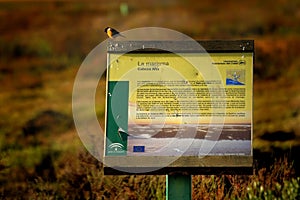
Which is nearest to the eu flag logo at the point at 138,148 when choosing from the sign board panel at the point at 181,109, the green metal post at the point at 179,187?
the sign board panel at the point at 181,109

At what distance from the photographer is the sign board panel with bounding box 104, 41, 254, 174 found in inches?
191

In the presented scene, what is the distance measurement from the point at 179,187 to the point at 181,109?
20.9 inches

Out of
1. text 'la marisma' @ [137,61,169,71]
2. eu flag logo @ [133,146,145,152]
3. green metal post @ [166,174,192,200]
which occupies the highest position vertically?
text 'la marisma' @ [137,61,169,71]

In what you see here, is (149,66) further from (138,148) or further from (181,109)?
(138,148)

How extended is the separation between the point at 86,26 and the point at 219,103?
12.1 meters

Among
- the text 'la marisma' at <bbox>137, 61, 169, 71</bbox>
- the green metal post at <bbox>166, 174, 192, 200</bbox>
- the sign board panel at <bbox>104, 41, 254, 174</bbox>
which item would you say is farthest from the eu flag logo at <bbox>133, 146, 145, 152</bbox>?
the text 'la marisma' at <bbox>137, 61, 169, 71</bbox>

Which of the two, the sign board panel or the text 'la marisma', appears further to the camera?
the text 'la marisma'

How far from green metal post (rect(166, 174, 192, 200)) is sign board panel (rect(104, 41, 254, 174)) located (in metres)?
0.10

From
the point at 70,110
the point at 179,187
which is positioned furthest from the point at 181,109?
the point at 70,110

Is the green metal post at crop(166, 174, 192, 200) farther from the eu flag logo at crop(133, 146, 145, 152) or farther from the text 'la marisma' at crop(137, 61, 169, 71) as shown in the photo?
the text 'la marisma' at crop(137, 61, 169, 71)

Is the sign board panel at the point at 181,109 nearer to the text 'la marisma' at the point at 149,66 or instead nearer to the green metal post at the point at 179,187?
the text 'la marisma' at the point at 149,66

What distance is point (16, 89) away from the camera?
15680mm

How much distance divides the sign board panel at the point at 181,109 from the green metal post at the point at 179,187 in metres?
0.10

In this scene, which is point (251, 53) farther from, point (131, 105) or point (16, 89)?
point (16, 89)
